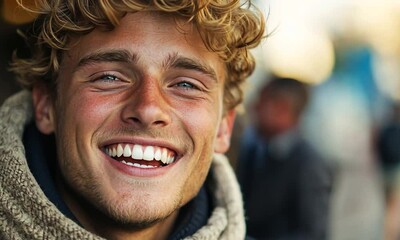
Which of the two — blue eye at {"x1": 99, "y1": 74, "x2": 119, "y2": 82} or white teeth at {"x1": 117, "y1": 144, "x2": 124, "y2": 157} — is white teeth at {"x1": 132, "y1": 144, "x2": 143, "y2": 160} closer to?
white teeth at {"x1": 117, "y1": 144, "x2": 124, "y2": 157}

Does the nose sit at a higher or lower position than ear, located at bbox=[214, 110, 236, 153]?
higher

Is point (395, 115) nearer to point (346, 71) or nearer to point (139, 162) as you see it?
point (346, 71)

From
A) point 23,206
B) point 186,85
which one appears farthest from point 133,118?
point 23,206

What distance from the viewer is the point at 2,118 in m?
2.86

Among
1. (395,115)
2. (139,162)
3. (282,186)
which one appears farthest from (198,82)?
(395,115)

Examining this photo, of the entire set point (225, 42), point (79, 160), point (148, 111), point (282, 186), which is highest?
point (225, 42)

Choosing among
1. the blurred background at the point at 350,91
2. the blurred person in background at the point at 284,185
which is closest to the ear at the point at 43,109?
the blurred background at the point at 350,91

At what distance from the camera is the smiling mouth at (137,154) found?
2.66 metres

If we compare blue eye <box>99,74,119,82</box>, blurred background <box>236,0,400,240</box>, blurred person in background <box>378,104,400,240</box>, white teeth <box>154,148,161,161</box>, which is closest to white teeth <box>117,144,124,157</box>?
white teeth <box>154,148,161,161</box>

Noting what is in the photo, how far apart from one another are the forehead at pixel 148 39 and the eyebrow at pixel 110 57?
1 cm

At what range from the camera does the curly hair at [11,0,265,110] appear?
266 centimetres

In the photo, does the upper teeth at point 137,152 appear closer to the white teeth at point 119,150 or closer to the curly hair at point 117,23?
the white teeth at point 119,150

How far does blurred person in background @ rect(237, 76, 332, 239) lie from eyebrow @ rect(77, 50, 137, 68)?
2302mm

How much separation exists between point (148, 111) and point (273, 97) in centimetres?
297
